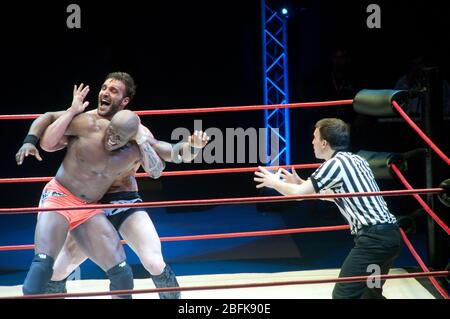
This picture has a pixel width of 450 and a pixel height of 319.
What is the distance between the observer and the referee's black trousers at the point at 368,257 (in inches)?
119

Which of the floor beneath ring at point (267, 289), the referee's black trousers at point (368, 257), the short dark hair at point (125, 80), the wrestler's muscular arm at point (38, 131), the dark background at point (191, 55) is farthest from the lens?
the dark background at point (191, 55)

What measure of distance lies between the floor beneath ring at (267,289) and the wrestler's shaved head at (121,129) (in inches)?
35.4

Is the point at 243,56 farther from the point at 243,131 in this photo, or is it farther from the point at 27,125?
the point at 27,125

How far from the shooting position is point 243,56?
6277 millimetres

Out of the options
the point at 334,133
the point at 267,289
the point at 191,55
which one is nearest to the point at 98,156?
the point at 334,133

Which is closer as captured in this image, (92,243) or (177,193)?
(92,243)

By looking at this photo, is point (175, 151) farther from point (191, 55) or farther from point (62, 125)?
point (191, 55)

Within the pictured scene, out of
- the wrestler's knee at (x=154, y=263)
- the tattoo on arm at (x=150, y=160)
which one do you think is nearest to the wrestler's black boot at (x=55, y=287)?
the wrestler's knee at (x=154, y=263)

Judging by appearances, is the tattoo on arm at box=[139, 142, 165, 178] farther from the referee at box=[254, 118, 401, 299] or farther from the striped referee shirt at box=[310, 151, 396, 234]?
the striped referee shirt at box=[310, 151, 396, 234]

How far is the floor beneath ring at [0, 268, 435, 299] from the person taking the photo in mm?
3672

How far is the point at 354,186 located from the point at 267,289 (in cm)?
96

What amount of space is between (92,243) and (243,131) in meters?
3.25

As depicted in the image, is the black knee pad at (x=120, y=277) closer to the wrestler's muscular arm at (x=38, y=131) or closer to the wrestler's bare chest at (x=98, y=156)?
the wrestler's bare chest at (x=98, y=156)
